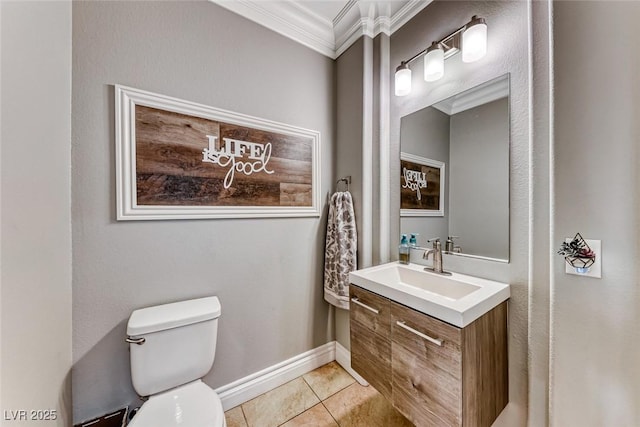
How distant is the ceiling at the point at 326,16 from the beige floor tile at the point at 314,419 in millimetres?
2556

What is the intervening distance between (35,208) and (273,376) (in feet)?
5.21

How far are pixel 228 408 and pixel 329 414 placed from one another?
64cm

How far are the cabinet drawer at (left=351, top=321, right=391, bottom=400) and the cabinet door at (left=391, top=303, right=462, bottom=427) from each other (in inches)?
1.7

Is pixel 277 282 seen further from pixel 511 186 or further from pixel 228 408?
pixel 511 186

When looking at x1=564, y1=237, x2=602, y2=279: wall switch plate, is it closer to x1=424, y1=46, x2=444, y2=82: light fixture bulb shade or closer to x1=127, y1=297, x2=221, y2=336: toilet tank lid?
x1=424, y1=46, x2=444, y2=82: light fixture bulb shade

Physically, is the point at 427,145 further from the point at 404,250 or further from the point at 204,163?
the point at 204,163

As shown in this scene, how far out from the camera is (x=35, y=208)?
2.74 ft

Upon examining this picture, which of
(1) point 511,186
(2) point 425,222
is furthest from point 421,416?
(1) point 511,186

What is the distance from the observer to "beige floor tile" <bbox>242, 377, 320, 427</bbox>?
4.60ft

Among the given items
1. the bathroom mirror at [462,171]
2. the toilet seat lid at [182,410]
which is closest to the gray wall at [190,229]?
the toilet seat lid at [182,410]

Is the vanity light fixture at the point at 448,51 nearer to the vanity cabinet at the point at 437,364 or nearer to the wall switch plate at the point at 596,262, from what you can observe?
the wall switch plate at the point at 596,262

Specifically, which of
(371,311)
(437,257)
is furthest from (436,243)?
(371,311)

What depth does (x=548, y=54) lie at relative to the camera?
959mm

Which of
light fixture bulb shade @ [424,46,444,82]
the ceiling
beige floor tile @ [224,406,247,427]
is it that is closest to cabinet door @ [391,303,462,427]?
beige floor tile @ [224,406,247,427]
